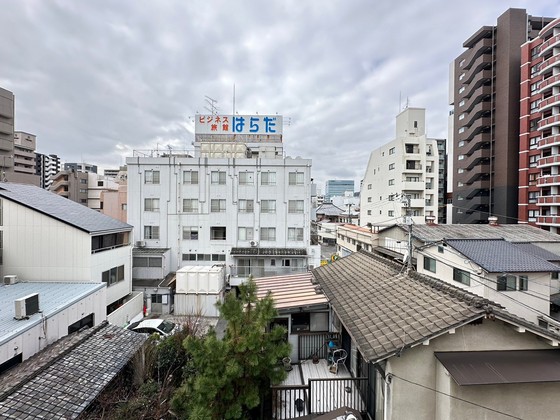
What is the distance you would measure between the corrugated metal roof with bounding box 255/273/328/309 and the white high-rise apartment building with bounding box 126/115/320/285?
1185cm

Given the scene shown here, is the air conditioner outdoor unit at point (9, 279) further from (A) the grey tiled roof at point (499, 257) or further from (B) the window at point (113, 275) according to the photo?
(A) the grey tiled roof at point (499, 257)

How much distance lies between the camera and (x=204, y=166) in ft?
86.2

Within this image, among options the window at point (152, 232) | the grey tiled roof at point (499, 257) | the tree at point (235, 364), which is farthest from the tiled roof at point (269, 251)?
the tree at point (235, 364)

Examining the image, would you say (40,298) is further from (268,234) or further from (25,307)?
(268,234)

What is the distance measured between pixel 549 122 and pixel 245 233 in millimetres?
38828

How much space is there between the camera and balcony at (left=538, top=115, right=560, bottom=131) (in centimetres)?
3121

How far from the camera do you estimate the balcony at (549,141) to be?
102 ft

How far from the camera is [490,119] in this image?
41844 millimetres

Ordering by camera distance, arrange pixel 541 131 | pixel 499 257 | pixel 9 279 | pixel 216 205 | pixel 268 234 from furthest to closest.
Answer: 1. pixel 541 131
2. pixel 216 205
3. pixel 268 234
4. pixel 499 257
5. pixel 9 279

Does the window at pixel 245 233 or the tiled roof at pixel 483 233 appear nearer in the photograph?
the tiled roof at pixel 483 233

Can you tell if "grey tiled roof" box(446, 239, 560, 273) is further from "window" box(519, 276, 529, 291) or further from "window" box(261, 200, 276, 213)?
"window" box(261, 200, 276, 213)

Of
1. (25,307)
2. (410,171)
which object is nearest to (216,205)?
(25,307)

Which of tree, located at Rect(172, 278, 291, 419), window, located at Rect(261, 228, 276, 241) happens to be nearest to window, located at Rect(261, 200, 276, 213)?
window, located at Rect(261, 228, 276, 241)

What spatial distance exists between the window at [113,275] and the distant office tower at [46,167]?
87693mm
